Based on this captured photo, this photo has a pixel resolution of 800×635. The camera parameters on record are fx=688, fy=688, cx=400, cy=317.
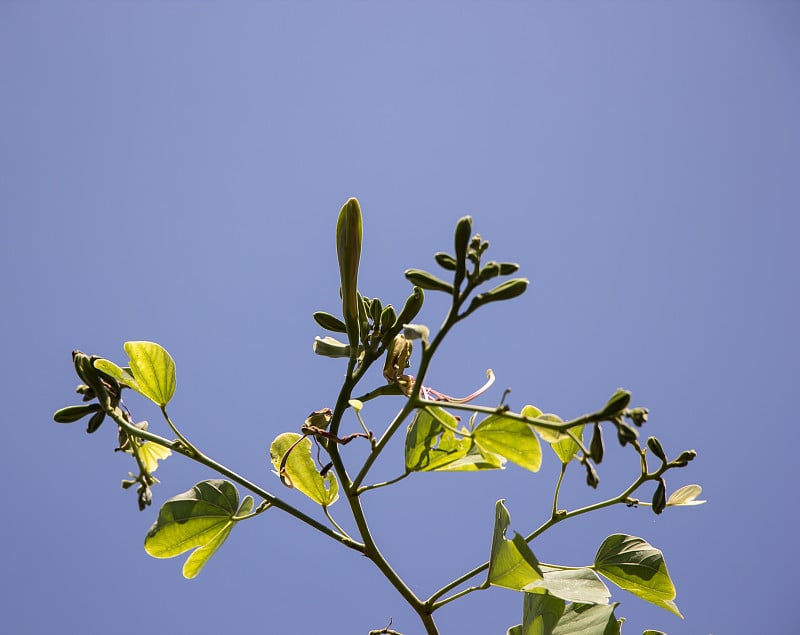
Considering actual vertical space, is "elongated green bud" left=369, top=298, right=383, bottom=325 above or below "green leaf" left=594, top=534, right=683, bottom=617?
above

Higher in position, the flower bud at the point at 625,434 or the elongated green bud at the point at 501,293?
the elongated green bud at the point at 501,293

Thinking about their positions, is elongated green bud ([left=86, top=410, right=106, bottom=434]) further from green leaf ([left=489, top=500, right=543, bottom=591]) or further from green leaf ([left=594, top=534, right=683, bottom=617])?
green leaf ([left=594, top=534, right=683, bottom=617])

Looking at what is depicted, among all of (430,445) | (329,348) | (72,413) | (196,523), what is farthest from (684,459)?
(72,413)

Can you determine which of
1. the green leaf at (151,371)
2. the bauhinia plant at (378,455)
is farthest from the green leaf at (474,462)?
the green leaf at (151,371)

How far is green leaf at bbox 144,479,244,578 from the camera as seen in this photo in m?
0.69

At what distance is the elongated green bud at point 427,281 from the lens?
55 centimetres

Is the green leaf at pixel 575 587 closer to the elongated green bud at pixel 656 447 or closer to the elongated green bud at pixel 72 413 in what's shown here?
the elongated green bud at pixel 656 447

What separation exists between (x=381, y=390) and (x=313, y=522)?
14 centimetres

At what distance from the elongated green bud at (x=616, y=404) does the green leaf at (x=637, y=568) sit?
1.07 ft

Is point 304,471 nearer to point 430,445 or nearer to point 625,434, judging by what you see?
point 430,445

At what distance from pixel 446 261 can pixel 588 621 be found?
41cm

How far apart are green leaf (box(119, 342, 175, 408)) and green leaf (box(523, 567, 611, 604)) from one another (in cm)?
42

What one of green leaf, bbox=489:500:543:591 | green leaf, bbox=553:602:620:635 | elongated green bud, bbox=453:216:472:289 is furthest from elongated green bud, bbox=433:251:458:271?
green leaf, bbox=553:602:620:635

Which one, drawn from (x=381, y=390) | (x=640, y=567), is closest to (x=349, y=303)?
(x=381, y=390)
